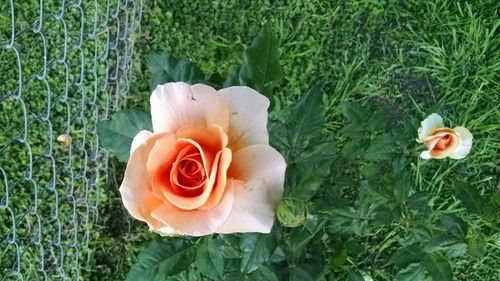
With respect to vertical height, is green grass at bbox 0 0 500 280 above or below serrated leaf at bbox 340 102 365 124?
below

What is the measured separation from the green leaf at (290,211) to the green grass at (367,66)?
1154 millimetres

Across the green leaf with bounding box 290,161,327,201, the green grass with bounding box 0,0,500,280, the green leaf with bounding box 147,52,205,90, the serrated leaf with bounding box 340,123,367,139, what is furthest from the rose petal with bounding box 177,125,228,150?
the green grass with bounding box 0,0,500,280

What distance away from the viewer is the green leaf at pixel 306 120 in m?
1.16

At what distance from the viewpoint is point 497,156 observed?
83.4 inches

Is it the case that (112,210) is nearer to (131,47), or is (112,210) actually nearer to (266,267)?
(131,47)

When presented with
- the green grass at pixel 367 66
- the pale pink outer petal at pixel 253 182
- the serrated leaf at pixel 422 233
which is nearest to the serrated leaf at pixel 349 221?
the serrated leaf at pixel 422 233

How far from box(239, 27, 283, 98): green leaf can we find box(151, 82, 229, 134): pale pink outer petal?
0.28 m

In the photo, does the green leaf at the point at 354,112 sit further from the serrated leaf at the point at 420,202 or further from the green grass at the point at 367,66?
the green grass at the point at 367,66

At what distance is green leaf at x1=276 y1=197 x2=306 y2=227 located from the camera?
913 mm

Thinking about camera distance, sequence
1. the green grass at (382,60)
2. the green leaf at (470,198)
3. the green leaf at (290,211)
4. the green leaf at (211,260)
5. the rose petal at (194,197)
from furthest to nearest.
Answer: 1. the green grass at (382,60)
2. the green leaf at (470,198)
3. the green leaf at (211,260)
4. the green leaf at (290,211)
5. the rose petal at (194,197)

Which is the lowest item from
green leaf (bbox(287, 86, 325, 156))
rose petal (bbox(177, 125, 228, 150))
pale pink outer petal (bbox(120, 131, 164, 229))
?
green leaf (bbox(287, 86, 325, 156))

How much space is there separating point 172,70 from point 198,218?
470mm

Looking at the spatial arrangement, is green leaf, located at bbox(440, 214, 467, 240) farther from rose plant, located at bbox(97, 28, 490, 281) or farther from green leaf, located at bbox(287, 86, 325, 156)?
green leaf, located at bbox(287, 86, 325, 156)

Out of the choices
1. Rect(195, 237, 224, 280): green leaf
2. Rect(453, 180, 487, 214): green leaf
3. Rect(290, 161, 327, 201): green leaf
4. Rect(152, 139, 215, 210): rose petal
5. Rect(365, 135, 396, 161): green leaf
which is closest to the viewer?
Rect(152, 139, 215, 210): rose petal
